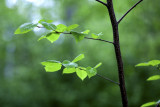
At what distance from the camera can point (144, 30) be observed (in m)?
4.87

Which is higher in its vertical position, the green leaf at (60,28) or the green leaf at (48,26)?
the green leaf at (60,28)

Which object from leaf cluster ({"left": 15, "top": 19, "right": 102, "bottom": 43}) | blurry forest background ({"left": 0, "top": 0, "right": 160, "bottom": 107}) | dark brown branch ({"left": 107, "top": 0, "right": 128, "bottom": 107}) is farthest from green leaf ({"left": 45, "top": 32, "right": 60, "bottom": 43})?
blurry forest background ({"left": 0, "top": 0, "right": 160, "bottom": 107})

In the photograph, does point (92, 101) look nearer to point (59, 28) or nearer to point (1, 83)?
point (1, 83)

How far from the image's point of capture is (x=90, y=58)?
513 centimetres

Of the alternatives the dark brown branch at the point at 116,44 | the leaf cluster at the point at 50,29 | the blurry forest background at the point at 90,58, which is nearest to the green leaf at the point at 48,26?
the leaf cluster at the point at 50,29

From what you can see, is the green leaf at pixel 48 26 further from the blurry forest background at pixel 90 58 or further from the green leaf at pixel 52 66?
the blurry forest background at pixel 90 58

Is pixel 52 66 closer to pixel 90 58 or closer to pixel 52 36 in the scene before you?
pixel 52 36

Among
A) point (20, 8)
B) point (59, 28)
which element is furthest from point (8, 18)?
point (59, 28)

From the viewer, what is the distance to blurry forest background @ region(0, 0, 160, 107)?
15.7ft

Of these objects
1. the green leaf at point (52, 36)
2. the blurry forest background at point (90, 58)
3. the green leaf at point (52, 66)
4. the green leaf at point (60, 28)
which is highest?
the blurry forest background at point (90, 58)

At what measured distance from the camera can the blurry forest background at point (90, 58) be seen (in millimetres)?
4797

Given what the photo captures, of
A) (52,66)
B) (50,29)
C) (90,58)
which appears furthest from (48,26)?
(90,58)

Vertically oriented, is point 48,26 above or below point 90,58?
below

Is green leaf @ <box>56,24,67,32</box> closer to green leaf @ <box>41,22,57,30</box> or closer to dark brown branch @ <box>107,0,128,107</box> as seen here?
green leaf @ <box>41,22,57,30</box>
